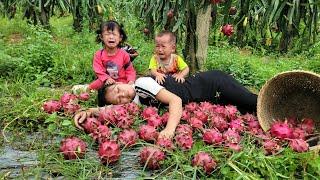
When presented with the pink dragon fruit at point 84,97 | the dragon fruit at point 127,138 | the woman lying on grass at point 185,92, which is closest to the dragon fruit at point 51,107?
the woman lying on grass at point 185,92

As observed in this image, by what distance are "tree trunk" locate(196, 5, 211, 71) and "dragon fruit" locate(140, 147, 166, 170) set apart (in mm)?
2436

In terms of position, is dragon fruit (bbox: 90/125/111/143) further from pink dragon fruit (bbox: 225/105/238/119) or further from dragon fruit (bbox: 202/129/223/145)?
pink dragon fruit (bbox: 225/105/238/119)

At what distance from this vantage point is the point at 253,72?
531 cm

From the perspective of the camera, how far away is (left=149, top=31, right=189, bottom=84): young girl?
408 cm

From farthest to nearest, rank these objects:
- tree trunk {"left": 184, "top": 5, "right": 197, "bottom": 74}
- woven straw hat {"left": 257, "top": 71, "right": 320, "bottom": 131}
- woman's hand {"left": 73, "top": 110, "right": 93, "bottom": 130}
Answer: tree trunk {"left": 184, "top": 5, "right": 197, "bottom": 74} < woven straw hat {"left": 257, "top": 71, "right": 320, "bottom": 131} < woman's hand {"left": 73, "top": 110, "right": 93, "bottom": 130}

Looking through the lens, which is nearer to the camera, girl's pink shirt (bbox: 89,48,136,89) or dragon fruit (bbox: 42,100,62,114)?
dragon fruit (bbox: 42,100,62,114)

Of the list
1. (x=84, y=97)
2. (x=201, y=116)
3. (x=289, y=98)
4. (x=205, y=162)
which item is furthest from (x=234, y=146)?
(x=84, y=97)

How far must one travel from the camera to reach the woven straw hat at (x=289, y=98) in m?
3.18

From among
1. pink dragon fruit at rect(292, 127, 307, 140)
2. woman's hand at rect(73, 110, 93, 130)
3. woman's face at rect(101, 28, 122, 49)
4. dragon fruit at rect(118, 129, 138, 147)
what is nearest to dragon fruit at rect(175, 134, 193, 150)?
dragon fruit at rect(118, 129, 138, 147)

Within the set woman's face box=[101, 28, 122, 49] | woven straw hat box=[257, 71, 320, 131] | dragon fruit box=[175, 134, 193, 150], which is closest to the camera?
dragon fruit box=[175, 134, 193, 150]

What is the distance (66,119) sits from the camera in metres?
3.23

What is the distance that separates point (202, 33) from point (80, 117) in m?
2.03

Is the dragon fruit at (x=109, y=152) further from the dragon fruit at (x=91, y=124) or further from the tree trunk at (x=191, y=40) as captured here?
the tree trunk at (x=191, y=40)

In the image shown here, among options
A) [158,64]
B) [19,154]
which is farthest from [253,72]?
[19,154]
